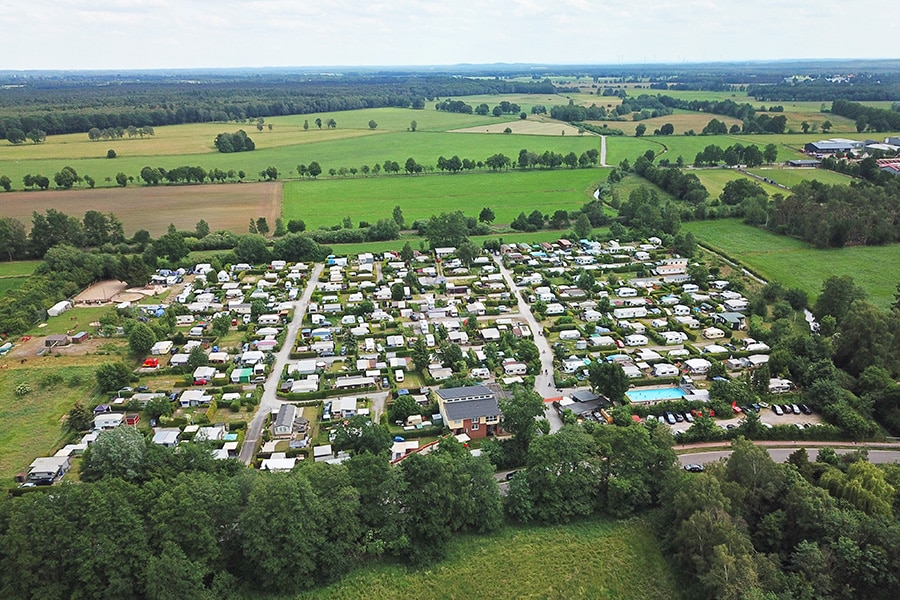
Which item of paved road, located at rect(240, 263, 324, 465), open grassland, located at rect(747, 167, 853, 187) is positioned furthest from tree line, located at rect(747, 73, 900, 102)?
paved road, located at rect(240, 263, 324, 465)

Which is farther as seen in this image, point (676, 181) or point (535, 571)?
point (676, 181)

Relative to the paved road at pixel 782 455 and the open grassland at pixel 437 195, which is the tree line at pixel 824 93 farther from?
the paved road at pixel 782 455

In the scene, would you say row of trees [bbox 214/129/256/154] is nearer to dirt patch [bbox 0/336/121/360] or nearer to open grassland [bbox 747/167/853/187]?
dirt patch [bbox 0/336/121/360]

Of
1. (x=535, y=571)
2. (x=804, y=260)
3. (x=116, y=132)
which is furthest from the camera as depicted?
(x=116, y=132)

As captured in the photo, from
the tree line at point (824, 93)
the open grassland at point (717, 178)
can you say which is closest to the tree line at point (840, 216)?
the open grassland at point (717, 178)

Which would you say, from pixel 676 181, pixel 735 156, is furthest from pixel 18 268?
pixel 735 156

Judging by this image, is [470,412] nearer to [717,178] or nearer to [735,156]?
[717,178]
